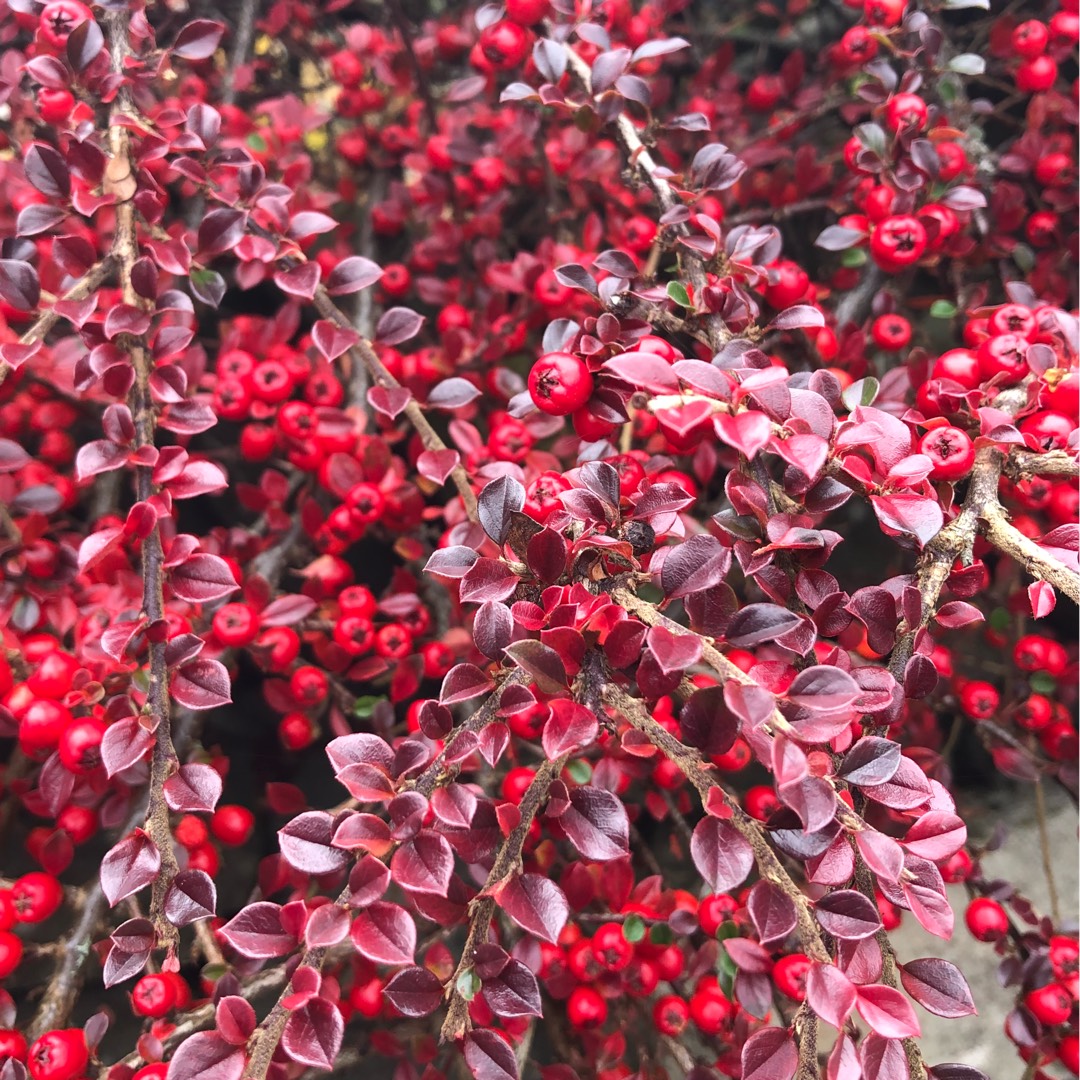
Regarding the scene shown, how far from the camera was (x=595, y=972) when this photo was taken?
1.19m

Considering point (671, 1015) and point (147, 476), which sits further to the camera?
point (671, 1015)

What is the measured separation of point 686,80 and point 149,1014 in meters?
2.04

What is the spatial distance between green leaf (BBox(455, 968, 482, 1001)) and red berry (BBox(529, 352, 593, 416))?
1.86ft

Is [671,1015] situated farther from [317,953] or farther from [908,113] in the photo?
[908,113]

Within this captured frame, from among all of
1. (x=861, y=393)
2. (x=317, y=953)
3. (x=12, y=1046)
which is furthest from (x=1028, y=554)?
(x=12, y=1046)

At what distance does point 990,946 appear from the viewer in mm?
1630

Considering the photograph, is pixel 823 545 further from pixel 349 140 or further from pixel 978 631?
pixel 349 140

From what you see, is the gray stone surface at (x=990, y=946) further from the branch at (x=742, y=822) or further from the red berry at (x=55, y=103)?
the red berry at (x=55, y=103)

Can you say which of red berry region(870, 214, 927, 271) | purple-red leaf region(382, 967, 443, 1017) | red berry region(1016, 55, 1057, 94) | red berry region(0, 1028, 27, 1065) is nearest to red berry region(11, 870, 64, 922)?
red berry region(0, 1028, 27, 1065)

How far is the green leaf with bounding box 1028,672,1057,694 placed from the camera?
1.40 metres

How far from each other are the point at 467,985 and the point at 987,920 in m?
0.90

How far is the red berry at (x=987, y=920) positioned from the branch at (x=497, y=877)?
874mm

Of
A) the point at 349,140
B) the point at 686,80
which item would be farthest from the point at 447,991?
the point at 686,80

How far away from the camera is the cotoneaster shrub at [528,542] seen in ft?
2.53
